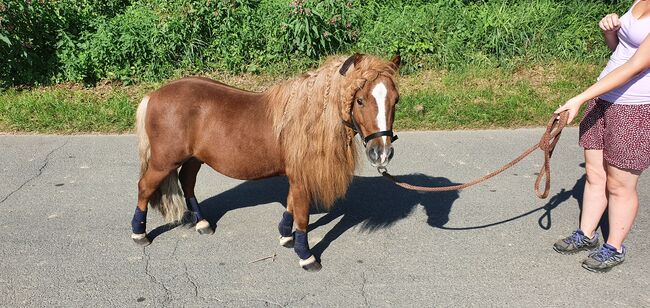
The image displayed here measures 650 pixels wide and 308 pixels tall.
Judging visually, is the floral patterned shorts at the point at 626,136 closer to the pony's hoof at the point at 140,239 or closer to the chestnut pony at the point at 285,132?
the chestnut pony at the point at 285,132

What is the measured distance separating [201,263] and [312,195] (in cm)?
97

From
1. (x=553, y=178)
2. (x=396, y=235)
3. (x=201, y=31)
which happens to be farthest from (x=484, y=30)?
(x=396, y=235)

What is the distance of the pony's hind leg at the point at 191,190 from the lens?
4332 mm

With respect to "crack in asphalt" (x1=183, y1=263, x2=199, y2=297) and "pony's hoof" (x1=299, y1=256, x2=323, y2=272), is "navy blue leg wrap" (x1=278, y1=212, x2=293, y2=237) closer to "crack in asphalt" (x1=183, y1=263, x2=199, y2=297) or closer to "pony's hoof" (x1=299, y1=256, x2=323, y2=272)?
"pony's hoof" (x1=299, y1=256, x2=323, y2=272)

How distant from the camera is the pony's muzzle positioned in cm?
316

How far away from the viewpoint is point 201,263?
3.90m

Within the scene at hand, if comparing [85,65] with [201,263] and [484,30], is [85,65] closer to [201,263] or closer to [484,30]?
[201,263]

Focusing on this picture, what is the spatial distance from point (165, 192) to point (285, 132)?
4.06ft

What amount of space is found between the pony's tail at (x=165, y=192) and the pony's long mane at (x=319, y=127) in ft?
3.45

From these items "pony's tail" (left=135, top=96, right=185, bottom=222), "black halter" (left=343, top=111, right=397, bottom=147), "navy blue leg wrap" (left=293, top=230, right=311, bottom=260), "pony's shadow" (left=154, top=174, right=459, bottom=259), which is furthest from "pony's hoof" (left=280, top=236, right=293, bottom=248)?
"black halter" (left=343, top=111, right=397, bottom=147)

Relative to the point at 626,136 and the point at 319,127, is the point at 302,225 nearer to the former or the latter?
the point at 319,127

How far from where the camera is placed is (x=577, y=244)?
3.96 m

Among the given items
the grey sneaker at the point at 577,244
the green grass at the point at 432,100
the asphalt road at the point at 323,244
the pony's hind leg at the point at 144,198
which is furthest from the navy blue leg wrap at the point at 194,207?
the grey sneaker at the point at 577,244

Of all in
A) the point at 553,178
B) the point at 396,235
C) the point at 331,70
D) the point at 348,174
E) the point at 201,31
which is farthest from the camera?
the point at 201,31
